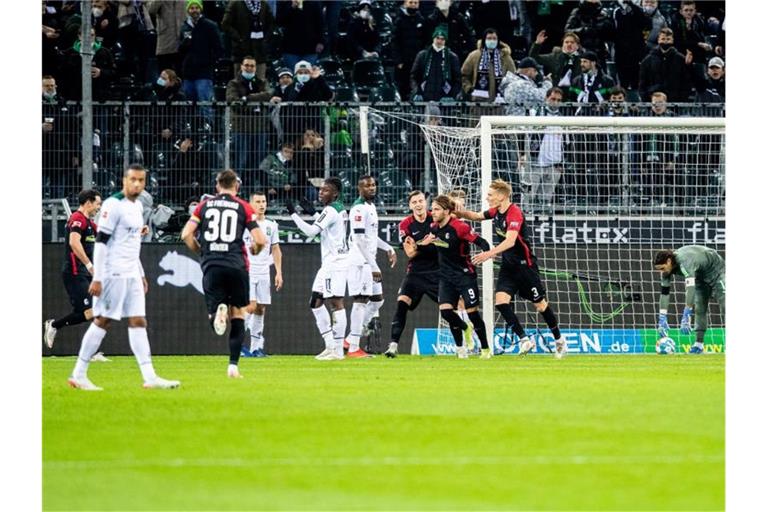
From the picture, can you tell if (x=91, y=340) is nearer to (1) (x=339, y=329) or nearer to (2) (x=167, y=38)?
(1) (x=339, y=329)

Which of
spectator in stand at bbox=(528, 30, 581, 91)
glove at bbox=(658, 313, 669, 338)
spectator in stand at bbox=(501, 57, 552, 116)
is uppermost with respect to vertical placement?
spectator in stand at bbox=(528, 30, 581, 91)

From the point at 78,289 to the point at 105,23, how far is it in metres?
6.23

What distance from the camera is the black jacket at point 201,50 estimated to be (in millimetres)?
22766

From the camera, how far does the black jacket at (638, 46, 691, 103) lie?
77.8 ft

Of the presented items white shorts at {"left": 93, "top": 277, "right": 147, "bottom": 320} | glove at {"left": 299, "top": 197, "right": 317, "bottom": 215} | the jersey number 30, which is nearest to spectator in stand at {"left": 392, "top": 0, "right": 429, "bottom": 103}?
glove at {"left": 299, "top": 197, "right": 317, "bottom": 215}

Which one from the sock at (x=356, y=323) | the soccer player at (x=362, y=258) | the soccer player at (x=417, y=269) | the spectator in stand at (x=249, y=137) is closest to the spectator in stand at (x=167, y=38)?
the spectator in stand at (x=249, y=137)

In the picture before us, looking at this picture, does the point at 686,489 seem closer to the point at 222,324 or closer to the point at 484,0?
the point at 222,324

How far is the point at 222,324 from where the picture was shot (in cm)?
1410

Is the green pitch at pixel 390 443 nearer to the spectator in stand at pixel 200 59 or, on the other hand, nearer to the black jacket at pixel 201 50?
the spectator in stand at pixel 200 59

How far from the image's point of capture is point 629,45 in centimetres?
2469

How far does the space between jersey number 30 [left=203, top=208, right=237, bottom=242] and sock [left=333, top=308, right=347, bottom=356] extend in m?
4.59

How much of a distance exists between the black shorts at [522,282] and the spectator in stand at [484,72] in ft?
17.9

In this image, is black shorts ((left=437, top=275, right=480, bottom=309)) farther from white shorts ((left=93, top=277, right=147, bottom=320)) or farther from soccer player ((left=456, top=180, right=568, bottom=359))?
white shorts ((left=93, top=277, right=147, bottom=320))
